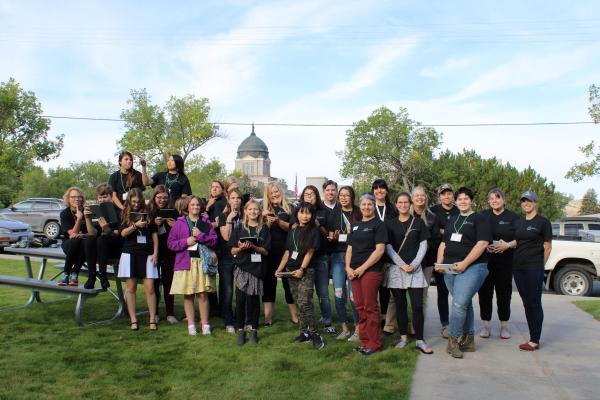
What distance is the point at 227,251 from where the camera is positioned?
22.3 feet

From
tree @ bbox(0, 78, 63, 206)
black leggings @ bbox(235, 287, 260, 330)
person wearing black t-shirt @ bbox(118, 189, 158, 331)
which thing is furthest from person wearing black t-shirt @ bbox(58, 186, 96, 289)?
tree @ bbox(0, 78, 63, 206)

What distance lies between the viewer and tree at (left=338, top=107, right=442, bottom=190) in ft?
195

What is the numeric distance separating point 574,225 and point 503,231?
776 centimetres

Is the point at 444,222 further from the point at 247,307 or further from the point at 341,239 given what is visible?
the point at 247,307

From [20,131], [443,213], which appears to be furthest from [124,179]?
[20,131]

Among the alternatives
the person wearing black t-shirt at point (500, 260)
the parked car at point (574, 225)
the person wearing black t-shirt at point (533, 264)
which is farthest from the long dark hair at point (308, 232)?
the parked car at point (574, 225)

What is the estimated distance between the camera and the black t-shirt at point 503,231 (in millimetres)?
6340

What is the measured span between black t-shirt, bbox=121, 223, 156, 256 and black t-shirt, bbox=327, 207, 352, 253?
230 cm

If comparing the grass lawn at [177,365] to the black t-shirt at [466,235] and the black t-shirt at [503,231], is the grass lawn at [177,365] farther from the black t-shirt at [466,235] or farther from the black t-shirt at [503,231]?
the black t-shirt at [503,231]

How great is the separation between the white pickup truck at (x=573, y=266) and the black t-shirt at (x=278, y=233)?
7278 mm

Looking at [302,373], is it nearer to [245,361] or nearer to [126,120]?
[245,361]

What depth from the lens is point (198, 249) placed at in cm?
656

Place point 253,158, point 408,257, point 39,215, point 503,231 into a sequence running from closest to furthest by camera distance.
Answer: point 408,257
point 503,231
point 39,215
point 253,158

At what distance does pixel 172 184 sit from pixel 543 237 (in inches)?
197
